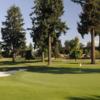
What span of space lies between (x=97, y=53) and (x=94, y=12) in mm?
32868

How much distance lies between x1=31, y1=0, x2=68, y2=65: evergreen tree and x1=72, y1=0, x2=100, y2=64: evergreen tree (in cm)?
455

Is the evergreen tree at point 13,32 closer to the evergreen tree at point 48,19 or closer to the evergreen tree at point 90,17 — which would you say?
the evergreen tree at point 48,19

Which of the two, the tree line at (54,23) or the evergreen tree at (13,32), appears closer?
the tree line at (54,23)

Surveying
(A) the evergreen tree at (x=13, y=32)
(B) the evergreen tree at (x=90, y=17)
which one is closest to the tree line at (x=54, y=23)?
(B) the evergreen tree at (x=90, y=17)

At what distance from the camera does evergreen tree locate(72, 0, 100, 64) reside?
233 ft

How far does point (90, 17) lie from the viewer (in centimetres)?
7131

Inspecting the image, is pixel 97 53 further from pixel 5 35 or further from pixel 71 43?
pixel 5 35

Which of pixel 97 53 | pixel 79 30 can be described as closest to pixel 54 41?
pixel 79 30

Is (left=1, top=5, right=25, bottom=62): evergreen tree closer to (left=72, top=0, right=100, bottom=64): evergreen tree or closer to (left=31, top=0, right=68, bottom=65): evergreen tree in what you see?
(left=31, top=0, right=68, bottom=65): evergreen tree

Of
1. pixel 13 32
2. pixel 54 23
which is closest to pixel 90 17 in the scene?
Result: pixel 54 23

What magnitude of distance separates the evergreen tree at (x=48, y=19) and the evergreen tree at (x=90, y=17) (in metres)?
4.55

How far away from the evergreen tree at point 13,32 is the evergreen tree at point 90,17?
2464 centimetres

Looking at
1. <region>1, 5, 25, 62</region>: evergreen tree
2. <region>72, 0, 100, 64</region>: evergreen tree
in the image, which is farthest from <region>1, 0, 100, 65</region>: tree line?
<region>1, 5, 25, 62</region>: evergreen tree

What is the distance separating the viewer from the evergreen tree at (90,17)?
71.0 metres
